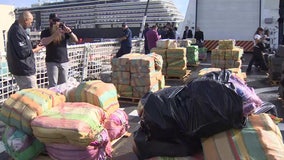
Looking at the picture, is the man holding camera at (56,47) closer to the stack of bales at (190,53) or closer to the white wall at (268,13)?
the stack of bales at (190,53)

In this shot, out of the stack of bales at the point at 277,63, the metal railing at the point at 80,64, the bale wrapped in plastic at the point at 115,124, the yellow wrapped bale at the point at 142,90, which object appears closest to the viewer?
the bale wrapped in plastic at the point at 115,124

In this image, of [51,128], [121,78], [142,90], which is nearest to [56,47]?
[121,78]

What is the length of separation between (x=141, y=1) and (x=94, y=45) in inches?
2661

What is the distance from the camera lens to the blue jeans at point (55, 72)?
6.14 metres

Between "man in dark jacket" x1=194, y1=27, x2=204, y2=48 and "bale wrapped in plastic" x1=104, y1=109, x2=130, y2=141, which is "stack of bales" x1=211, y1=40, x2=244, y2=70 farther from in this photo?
"bale wrapped in plastic" x1=104, y1=109, x2=130, y2=141

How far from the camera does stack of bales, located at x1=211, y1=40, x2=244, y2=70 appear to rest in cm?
1096

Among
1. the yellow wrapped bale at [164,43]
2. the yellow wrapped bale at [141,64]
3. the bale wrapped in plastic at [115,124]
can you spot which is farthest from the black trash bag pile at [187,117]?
the yellow wrapped bale at [164,43]

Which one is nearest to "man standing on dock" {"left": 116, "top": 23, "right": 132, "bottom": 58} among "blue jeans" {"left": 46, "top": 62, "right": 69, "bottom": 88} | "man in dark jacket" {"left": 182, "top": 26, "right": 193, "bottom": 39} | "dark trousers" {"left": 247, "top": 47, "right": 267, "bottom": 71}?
"dark trousers" {"left": 247, "top": 47, "right": 267, "bottom": 71}

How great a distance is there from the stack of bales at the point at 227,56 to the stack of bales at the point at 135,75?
4218 millimetres

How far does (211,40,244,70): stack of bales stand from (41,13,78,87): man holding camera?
6152 mm

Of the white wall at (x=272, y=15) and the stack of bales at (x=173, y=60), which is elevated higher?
the white wall at (x=272, y=15)

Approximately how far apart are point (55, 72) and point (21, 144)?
271 centimetres

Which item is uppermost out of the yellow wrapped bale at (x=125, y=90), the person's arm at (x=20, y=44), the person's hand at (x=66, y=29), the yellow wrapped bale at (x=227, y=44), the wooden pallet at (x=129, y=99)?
the person's hand at (x=66, y=29)

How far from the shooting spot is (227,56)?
11.1 metres
